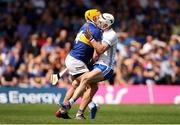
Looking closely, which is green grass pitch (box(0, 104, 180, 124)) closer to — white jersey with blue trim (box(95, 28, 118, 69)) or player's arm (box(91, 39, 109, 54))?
white jersey with blue trim (box(95, 28, 118, 69))

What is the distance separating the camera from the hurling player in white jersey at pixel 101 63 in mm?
17375

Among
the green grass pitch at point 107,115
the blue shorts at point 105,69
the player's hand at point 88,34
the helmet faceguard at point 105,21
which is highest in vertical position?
the helmet faceguard at point 105,21

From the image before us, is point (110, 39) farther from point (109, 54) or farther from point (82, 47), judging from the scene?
point (82, 47)

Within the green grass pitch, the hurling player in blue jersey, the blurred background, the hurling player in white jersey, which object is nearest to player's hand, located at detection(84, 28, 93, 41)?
the hurling player in white jersey

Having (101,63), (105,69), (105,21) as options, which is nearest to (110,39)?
(105,21)

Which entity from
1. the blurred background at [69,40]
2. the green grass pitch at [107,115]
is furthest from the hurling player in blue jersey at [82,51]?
the blurred background at [69,40]

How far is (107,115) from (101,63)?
2514 mm

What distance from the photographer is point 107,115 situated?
19.8 meters

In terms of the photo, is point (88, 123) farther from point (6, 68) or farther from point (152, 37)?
point (152, 37)

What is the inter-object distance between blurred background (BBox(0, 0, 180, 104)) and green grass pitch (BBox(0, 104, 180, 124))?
465 cm

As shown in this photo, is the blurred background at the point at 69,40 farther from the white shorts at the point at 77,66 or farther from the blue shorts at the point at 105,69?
the blue shorts at the point at 105,69

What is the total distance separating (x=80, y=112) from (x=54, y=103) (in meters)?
9.04

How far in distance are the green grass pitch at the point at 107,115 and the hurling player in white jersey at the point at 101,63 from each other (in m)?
0.52

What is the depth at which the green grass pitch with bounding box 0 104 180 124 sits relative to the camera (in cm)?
1667
